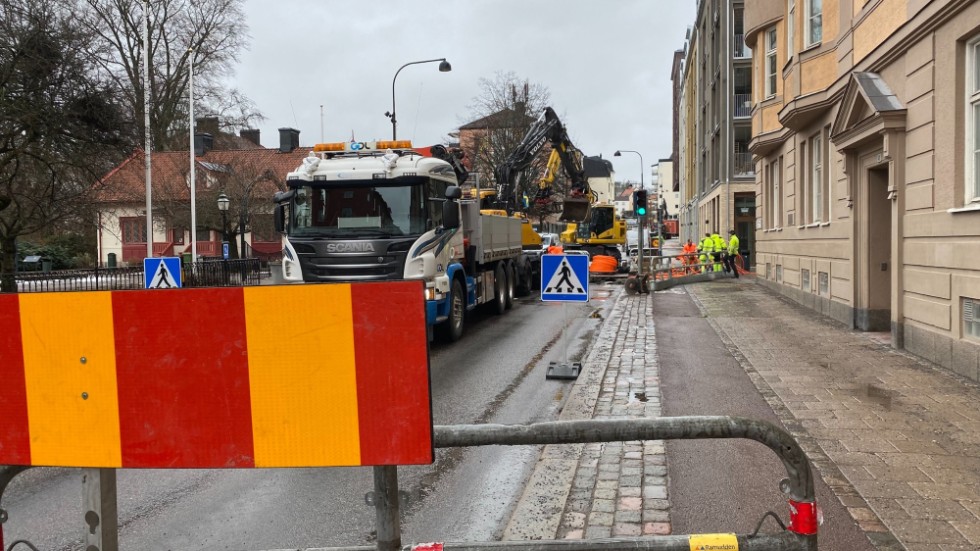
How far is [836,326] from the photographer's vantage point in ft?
43.1

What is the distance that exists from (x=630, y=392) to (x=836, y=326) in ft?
22.1

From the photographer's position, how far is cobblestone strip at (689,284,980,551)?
14.0 feet

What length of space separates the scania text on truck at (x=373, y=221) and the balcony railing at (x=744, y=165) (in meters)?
32.0

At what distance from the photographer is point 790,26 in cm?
1708

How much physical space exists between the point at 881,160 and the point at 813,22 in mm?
5475

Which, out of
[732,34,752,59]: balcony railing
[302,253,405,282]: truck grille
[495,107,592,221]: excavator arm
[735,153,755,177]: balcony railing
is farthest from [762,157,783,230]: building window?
[732,34,752,59]: balcony railing

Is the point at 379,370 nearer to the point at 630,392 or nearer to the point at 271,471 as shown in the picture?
the point at 271,471

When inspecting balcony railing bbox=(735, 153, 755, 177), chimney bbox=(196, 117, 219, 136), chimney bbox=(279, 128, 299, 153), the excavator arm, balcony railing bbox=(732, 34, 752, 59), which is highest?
balcony railing bbox=(732, 34, 752, 59)

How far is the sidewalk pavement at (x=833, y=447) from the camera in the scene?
4293mm

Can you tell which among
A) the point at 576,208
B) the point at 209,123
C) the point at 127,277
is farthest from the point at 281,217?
the point at 209,123

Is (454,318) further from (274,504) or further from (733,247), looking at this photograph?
(733,247)

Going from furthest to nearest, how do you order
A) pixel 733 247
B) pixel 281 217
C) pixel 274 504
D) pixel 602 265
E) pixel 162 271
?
pixel 602 265, pixel 733 247, pixel 162 271, pixel 281 217, pixel 274 504

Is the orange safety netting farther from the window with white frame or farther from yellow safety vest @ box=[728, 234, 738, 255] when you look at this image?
the window with white frame

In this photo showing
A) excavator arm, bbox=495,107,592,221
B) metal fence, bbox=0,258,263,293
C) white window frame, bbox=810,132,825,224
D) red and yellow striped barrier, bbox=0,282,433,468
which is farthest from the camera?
excavator arm, bbox=495,107,592,221
